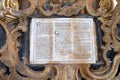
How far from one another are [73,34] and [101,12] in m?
0.17

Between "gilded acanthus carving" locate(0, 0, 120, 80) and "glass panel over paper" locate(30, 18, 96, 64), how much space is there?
Result: 0.03 metres

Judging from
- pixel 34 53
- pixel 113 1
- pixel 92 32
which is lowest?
pixel 34 53

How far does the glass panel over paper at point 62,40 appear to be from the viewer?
1407mm

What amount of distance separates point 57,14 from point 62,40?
0.43 ft

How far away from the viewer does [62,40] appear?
1.43m

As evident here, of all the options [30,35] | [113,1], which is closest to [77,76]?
[30,35]

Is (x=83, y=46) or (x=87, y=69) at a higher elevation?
(x=83, y=46)

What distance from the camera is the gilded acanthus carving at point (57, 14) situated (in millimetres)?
1392

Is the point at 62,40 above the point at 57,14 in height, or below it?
below

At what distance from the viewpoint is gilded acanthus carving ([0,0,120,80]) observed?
1.39 meters

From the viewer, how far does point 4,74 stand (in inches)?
55.6

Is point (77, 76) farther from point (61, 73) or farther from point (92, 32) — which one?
point (92, 32)

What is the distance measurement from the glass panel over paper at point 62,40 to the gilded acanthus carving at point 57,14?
3 centimetres

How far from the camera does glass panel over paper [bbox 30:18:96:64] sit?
141cm
